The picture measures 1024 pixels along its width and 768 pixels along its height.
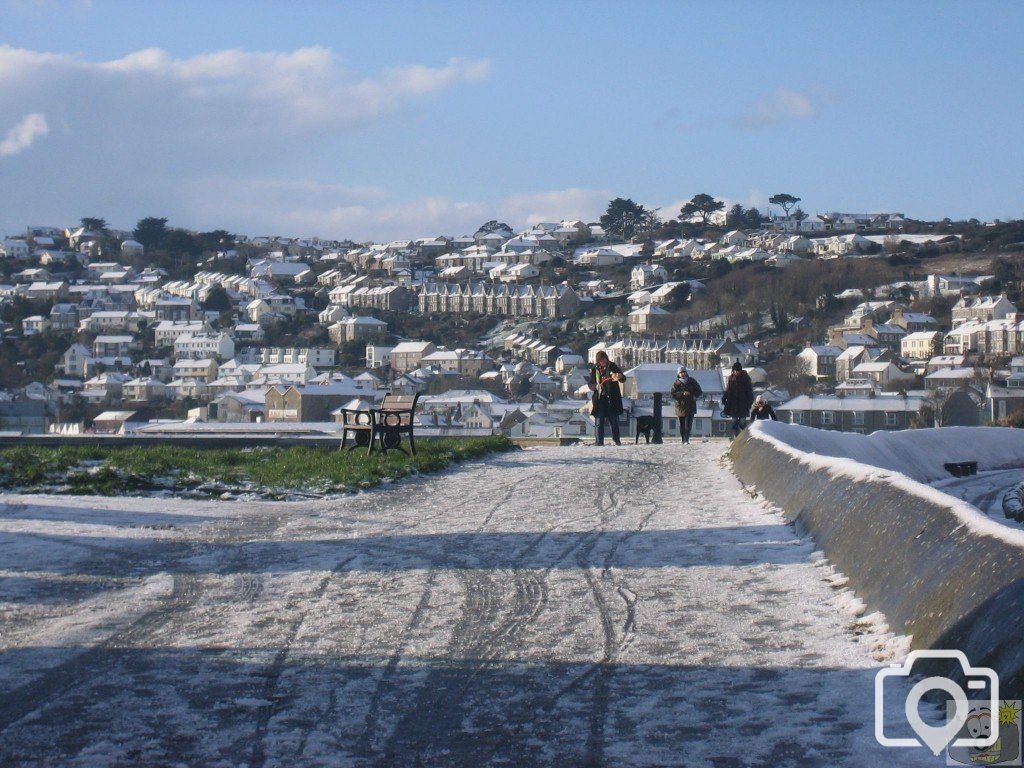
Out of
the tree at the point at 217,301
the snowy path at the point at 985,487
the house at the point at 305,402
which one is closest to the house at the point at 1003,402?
the snowy path at the point at 985,487

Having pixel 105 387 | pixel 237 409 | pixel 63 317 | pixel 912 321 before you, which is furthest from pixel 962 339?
pixel 63 317

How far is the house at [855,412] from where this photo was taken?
3619 cm

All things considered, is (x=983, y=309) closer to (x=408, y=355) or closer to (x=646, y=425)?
(x=408, y=355)

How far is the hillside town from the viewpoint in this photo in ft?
187

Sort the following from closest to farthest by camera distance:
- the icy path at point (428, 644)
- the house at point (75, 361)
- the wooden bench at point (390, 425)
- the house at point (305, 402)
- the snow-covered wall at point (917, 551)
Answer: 1. the icy path at point (428, 644)
2. the snow-covered wall at point (917, 551)
3. the wooden bench at point (390, 425)
4. the house at point (305, 402)
5. the house at point (75, 361)

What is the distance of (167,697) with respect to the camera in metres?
4.54

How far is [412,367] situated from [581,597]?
332 ft

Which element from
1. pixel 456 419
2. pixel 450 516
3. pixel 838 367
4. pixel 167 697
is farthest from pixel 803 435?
pixel 838 367

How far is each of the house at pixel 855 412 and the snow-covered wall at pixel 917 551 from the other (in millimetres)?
26551

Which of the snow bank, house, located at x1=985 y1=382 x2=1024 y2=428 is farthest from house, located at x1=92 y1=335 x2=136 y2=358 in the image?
the snow bank

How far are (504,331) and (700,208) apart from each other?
250 ft

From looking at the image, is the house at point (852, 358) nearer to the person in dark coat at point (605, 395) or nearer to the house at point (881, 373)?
the house at point (881, 373)

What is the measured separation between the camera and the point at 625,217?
192250mm

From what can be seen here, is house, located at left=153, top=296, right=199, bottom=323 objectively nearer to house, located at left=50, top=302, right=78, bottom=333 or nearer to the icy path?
house, located at left=50, top=302, right=78, bottom=333
